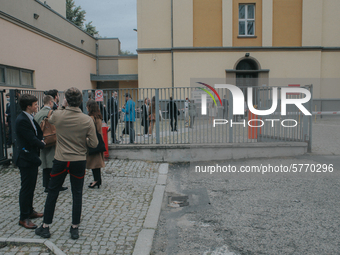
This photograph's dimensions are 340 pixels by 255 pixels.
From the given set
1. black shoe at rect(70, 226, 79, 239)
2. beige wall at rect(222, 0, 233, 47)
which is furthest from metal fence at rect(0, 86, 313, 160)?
beige wall at rect(222, 0, 233, 47)

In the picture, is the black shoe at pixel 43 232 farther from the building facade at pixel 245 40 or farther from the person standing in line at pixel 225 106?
the building facade at pixel 245 40

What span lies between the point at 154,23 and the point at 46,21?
292 inches

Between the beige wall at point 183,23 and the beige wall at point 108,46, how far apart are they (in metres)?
7.38

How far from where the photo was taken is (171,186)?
6.48 m

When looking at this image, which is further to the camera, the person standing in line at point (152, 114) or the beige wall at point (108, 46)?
the beige wall at point (108, 46)

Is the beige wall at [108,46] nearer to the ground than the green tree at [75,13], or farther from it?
nearer to the ground

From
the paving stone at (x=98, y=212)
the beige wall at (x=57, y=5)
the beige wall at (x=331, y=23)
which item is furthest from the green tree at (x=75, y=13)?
the paving stone at (x=98, y=212)

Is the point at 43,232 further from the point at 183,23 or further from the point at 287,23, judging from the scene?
the point at 287,23

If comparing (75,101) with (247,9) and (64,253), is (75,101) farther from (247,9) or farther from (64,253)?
(247,9)

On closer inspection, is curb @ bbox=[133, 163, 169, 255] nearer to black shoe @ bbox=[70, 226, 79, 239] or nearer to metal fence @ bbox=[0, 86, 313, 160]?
black shoe @ bbox=[70, 226, 79, 239]

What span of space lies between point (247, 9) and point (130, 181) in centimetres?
1836

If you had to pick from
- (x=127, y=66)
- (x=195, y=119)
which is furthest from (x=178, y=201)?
(x=127, y=66)

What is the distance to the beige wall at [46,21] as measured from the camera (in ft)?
45.3

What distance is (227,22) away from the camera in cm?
2052
